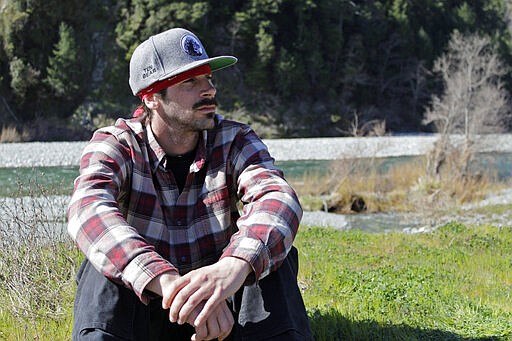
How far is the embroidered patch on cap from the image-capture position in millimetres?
2502

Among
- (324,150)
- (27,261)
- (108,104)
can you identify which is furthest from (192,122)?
(108,104)

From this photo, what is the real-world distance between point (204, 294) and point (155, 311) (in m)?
0.39

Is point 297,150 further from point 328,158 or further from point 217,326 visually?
point 217,326

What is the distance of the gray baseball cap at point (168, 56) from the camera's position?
97.8 inches

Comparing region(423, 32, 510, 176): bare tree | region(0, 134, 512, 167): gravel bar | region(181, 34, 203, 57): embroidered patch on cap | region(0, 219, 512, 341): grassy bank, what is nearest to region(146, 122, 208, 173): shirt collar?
region(181, 34, 203, 57): embroidered patch on cap

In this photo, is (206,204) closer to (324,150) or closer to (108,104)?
(324,150)

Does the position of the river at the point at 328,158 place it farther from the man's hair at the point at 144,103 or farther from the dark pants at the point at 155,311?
the dark pants at the point at 155,311

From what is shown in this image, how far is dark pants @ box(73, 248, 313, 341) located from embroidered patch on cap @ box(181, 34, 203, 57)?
90 cm

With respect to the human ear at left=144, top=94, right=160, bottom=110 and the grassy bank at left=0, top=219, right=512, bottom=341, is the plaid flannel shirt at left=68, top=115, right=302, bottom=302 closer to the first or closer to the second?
the human ear at left=144, top=94, right=160, bottom=110

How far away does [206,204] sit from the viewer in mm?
2547

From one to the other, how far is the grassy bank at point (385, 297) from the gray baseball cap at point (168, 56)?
1.47 meters

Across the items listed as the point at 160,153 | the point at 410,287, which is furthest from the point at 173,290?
the point at 410,287

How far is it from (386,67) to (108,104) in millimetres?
24459

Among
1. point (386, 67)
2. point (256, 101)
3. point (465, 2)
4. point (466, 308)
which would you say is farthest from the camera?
point (465, 2)
